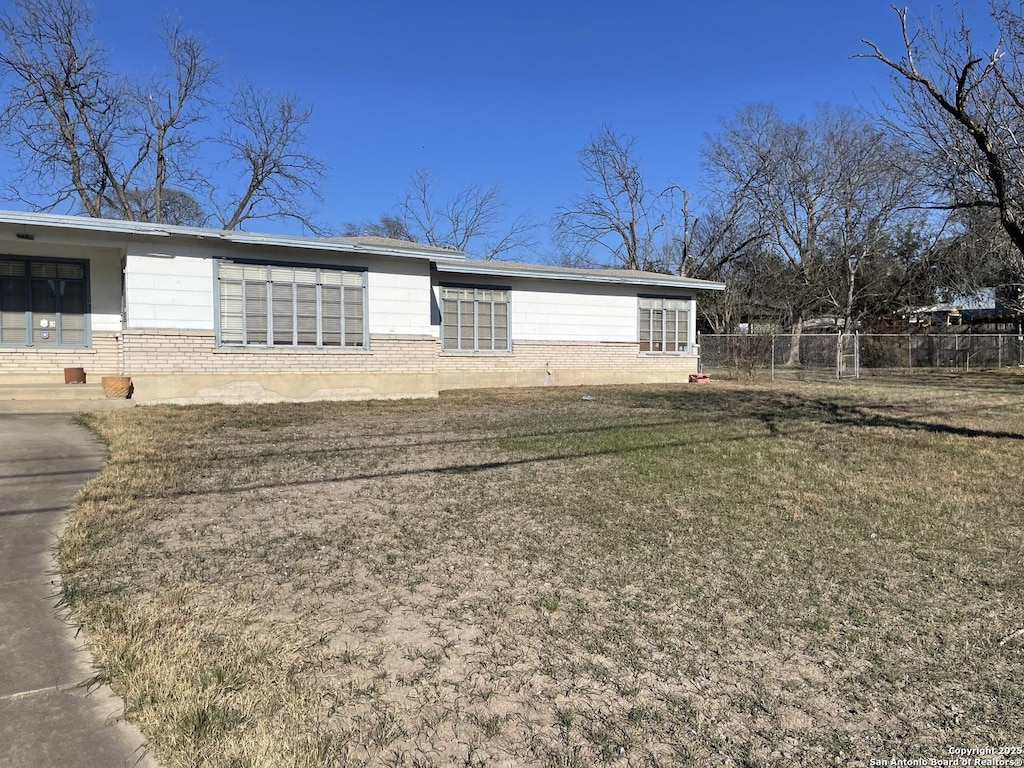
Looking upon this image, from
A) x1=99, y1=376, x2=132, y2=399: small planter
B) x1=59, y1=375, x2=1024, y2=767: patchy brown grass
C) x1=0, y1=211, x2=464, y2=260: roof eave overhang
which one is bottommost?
x1=59, y1=375, x2=1024, y2=767: patchy brown grass

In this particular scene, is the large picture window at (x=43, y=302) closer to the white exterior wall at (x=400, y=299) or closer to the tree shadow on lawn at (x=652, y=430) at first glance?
the white exterior wall at (x=400, y=299)

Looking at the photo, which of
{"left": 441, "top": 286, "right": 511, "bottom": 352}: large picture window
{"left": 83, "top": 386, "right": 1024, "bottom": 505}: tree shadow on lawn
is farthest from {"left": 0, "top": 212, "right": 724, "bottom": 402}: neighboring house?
{"left": 83, "top": 386, "right": 1024, "bottom": 505}: tree shadow on lawn

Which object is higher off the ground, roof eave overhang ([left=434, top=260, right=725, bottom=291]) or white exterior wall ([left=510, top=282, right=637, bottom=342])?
roof eave overhang ([left=434, top=260, right=725, bottom=291])

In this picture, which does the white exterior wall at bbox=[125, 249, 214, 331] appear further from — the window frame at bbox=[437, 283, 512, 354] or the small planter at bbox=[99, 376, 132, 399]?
the window frame at bbox=[437, 283, 512, 354]

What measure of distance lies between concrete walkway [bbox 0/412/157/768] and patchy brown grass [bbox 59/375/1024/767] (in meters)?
0.12

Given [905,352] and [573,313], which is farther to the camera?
[905,352]

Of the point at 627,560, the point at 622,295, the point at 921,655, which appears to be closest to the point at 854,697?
the point at 921,655

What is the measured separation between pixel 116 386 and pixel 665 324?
15646 millimetres

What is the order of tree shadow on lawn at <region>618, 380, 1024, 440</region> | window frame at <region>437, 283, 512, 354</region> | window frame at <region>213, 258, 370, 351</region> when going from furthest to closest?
window frame at <region>437, 283, 512, 354</region> → window frame at <region>213, 258, 370, 351</region> → tree shadow on lawn at <region>618, 380, 1024, 440</region>

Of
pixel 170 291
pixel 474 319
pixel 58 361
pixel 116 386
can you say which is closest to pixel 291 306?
pixel 170 291

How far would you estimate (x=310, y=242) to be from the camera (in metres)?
13.5

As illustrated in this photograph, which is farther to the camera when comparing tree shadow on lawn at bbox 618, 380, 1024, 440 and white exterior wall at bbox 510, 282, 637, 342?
white exterior wall at bbox 510, 282, 637, 342

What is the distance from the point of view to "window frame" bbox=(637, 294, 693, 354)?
818 inches

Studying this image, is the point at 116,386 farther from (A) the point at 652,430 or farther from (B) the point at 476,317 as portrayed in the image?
(A) the point at 652,430
